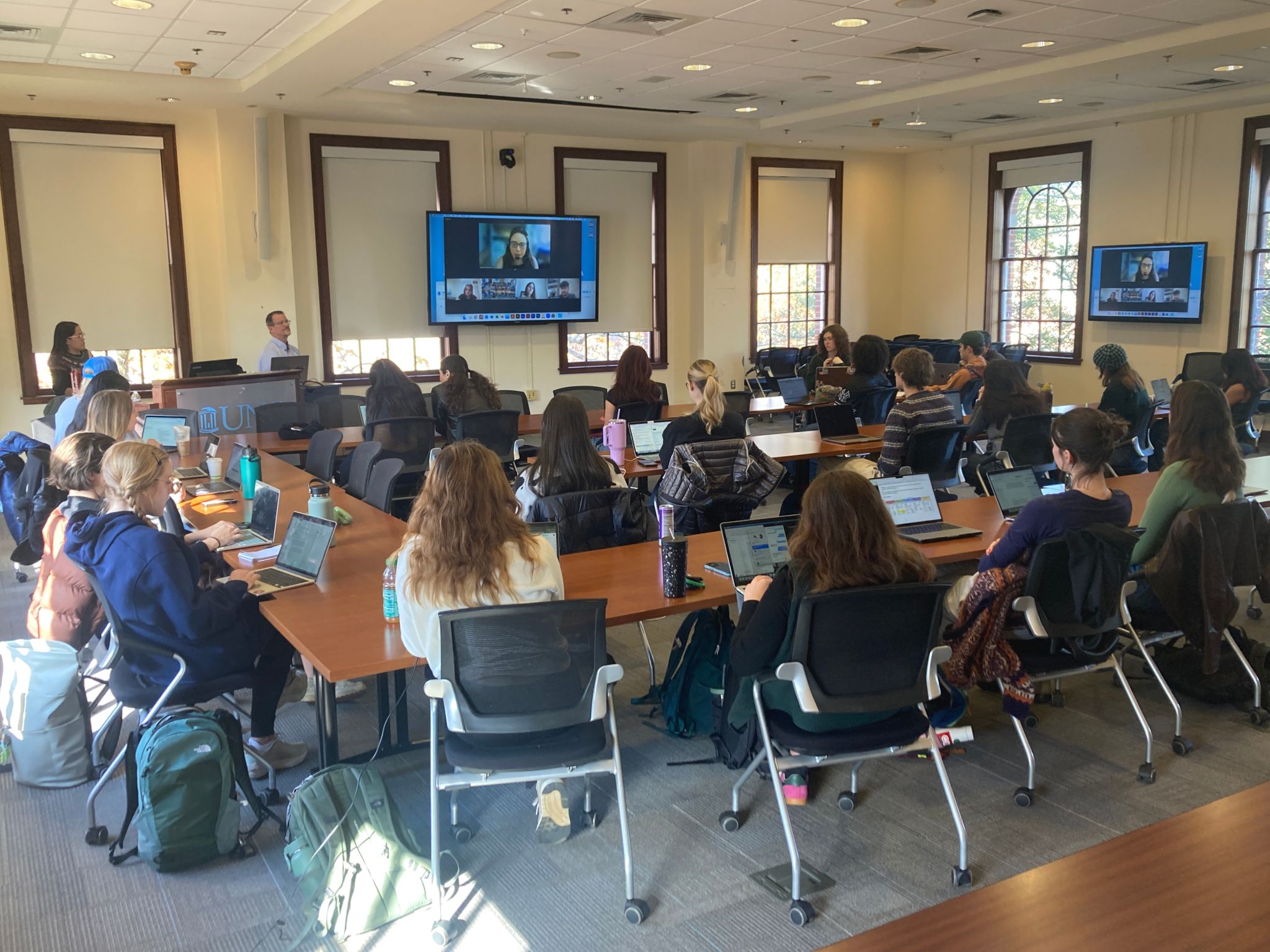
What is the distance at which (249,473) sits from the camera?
5043 mm

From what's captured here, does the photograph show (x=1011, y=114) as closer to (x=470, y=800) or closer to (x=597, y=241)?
(x=597, y=241)

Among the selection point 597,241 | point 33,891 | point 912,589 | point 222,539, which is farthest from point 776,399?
point 33,891

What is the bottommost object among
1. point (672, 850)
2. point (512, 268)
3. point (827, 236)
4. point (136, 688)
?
point (672, 850)

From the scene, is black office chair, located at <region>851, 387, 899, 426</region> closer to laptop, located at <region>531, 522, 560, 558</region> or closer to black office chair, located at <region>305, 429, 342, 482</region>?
black office chair, located at <region>305, 429, 342, 482</region>

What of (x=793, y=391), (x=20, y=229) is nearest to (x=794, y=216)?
(x=793, y=391)

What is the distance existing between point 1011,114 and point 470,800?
10.0m

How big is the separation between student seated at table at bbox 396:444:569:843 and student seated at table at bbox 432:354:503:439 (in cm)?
390

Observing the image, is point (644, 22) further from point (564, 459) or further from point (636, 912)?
point (636, 912)

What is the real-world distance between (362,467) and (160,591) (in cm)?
242

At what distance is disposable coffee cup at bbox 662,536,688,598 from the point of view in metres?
3.40

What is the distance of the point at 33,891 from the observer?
302 centimetres

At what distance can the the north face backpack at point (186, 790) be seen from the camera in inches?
119

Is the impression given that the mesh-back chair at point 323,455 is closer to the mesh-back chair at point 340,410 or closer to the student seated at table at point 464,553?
the mesh-back chair at point 340,410

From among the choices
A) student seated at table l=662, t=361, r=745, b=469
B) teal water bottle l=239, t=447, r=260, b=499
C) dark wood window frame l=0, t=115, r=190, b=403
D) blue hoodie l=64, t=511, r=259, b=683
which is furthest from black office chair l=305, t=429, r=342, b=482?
dark wood window frame l=0, t=115, r=190, b=403
